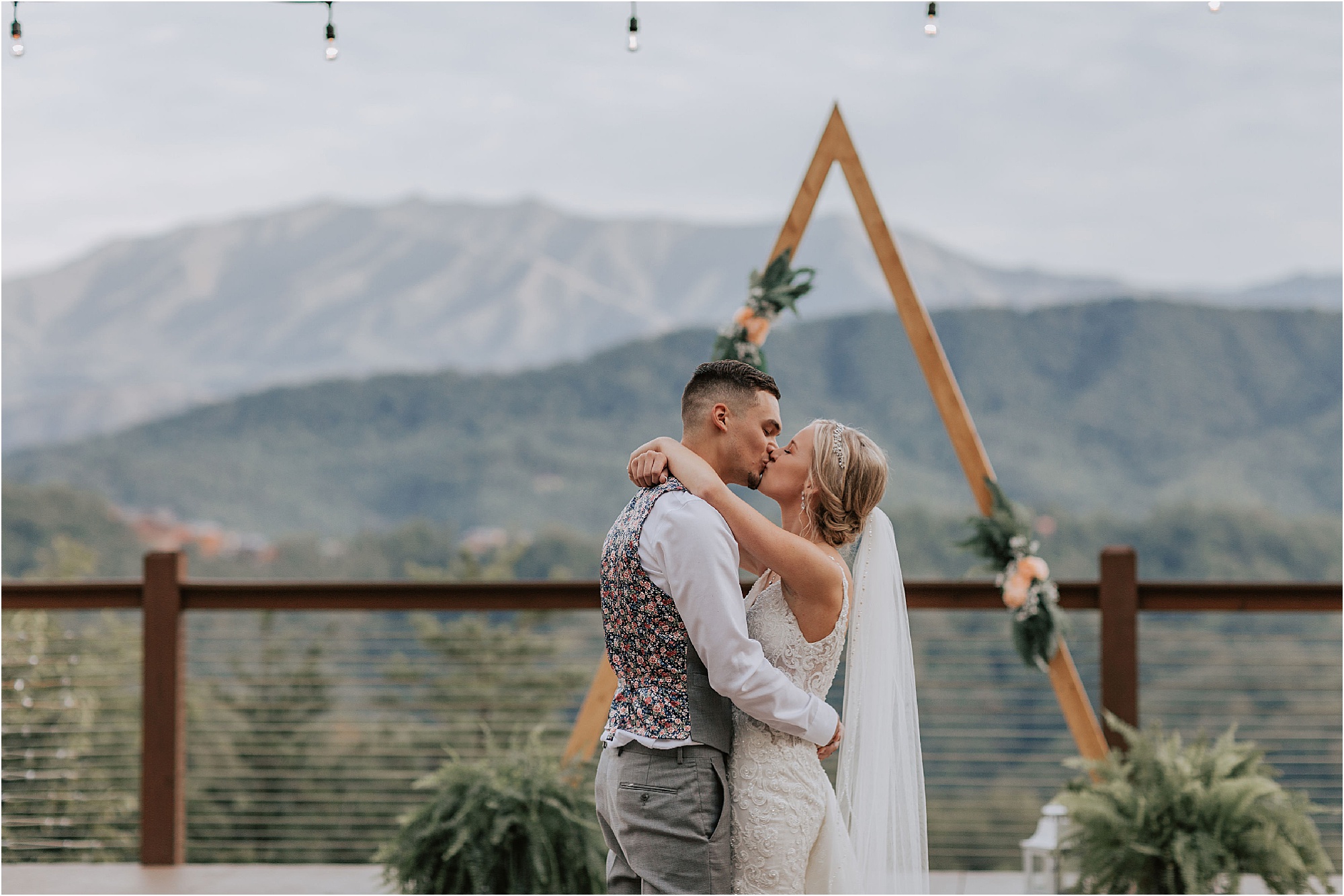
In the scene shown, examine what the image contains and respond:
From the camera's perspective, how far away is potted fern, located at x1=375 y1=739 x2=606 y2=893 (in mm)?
3453

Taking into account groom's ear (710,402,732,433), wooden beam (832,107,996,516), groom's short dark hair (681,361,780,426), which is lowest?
groom's ear (710,402,732,433)

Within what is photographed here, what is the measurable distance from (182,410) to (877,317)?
478 inches

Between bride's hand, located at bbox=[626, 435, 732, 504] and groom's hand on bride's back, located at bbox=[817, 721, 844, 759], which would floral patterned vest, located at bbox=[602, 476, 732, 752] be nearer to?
bride's hand, located at bbox=[626, 435, 732, 504]

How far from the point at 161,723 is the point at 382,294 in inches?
670

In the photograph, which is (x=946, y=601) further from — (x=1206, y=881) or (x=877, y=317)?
(x=877, y=317)

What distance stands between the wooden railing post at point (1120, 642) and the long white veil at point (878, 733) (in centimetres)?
167

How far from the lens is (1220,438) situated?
17.5 m

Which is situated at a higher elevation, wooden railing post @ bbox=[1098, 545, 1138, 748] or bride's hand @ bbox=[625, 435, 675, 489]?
bride's hand @ bbox=[625, 435, 675, 489]

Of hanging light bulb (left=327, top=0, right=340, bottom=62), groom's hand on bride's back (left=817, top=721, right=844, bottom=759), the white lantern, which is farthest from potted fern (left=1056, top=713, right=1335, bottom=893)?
hanging light bulb (left=327, top=0, right=340, bottom=62)

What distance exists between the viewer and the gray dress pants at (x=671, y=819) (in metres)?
2.12

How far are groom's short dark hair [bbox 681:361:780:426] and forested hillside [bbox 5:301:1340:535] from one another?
1445cm

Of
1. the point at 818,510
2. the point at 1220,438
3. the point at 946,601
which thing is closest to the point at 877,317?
the point at 1220,438

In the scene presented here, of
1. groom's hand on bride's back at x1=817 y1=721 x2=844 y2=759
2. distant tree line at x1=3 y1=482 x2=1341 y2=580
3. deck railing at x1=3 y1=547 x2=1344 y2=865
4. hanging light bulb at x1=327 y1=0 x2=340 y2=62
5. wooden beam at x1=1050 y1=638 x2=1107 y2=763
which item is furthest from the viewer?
distant tree line at x1=3 y1=482 x2=1341 y2=580

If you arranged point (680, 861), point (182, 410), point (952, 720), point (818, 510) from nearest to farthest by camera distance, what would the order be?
point (680, 861) < point (818, 510) < point (952, 720) < point (182, 410)
